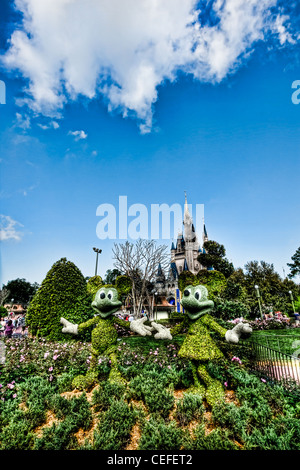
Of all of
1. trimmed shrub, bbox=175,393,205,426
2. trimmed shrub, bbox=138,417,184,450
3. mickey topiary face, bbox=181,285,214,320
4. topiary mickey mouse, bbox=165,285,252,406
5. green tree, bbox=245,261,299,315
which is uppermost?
green tree, bbox=245,261,299,315

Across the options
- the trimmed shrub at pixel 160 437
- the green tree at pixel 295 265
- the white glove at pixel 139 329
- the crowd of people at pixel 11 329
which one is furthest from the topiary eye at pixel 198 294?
the green tree at pixel 295 265

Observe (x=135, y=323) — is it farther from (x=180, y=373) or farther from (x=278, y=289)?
(x=278, y=289)

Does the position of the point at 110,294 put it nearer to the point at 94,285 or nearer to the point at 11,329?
the point at 94,285

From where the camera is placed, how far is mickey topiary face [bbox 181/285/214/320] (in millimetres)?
4676

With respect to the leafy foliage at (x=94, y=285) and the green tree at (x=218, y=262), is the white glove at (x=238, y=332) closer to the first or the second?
the leafy foliage at (x=94, y=285)

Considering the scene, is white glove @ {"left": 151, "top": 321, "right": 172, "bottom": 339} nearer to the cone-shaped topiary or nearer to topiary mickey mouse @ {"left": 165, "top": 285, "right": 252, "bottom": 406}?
topiary mickey mouse @ {"left": 165, "top": 285, "right": 252, "bottom": 406}

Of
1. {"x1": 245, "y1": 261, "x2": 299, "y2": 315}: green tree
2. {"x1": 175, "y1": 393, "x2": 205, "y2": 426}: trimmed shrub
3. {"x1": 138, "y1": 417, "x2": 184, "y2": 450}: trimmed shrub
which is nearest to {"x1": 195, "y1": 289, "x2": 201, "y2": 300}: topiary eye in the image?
{"x1": 175, "y1": 393, "x2": 205, "y2": 426}: trimmed shrub

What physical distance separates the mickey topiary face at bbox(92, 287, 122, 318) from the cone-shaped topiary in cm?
211

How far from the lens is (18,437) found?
11.0 ft

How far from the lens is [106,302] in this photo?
5332 millimetres

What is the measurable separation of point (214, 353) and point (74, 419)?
265 centimetres
